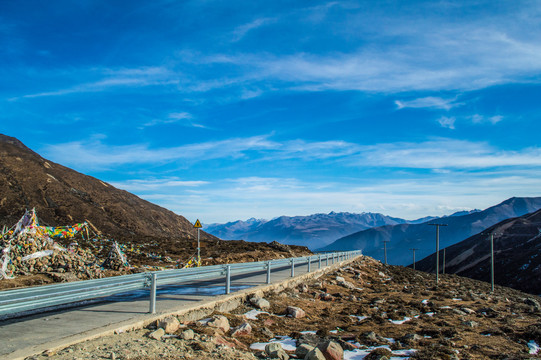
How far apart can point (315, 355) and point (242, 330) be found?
204 cm

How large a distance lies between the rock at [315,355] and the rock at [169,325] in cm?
239

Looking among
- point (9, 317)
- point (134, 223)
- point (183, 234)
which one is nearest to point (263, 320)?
point (9, 317)

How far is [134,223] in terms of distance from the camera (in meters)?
66.5

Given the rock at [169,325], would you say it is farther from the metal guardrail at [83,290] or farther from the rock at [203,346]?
the metal guardrail at [83,290]

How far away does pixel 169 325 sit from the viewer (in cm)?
710

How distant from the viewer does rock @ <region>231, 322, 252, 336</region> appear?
7652mm

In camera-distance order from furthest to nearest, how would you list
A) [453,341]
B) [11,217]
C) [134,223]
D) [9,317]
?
[134,223]
[11,217]
[453,341]
[9,317]

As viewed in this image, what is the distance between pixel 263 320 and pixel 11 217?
51.5 metres

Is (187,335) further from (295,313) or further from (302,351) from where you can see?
(295,313)

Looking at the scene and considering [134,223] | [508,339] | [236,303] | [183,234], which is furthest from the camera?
[183,234]

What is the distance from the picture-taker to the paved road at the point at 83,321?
19.0 feet

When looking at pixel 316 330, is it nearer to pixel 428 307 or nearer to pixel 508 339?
pixel 508 339

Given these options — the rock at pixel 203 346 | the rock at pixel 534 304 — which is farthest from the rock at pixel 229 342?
the rock at pixel 534 304

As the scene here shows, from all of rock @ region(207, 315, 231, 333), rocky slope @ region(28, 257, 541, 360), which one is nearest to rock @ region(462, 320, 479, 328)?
rocky slope @ region(28, 257, 541, 360)
